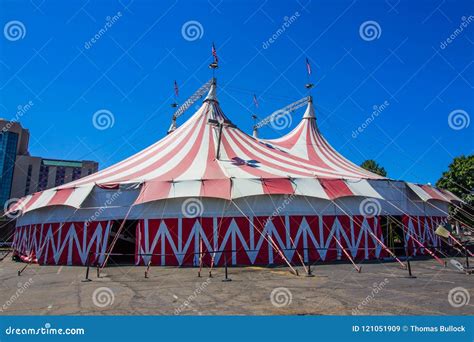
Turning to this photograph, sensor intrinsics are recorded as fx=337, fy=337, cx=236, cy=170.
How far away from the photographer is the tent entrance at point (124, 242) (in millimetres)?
9924

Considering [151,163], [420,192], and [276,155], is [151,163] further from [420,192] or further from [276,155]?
Result: [420,192]

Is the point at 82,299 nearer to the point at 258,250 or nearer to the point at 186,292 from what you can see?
the point at 186,292

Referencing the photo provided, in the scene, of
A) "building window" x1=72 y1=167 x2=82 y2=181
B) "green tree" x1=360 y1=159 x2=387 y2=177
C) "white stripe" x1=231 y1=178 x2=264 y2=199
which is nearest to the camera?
Result: "white stripe" x1=231 y1=178 x2=264 y2=199

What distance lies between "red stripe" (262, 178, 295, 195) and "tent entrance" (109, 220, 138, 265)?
4.04 m

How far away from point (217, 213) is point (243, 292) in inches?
145

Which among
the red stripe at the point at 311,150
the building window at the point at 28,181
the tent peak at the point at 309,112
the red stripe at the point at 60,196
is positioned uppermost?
the building window at the point at 28,181

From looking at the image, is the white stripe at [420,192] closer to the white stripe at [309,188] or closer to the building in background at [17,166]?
the white stripe at [309,188]

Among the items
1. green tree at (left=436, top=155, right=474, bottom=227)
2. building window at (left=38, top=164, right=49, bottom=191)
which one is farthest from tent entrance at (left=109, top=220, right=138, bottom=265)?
building window at (left=38, top=164, right=49, bottom=191)

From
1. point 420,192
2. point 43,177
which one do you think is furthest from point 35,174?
point 420,192

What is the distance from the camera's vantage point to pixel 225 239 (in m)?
8.76

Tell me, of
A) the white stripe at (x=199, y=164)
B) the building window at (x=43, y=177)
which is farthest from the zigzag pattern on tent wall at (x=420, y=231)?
the building window at (x=43, y=177)

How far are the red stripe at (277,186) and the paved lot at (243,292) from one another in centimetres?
191

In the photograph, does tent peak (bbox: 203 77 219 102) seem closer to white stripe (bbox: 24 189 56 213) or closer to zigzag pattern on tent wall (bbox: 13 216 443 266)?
zigzag pattern on tent wall (bbox: 13 216 443 266)

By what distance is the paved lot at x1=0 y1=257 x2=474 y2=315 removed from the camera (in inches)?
168
